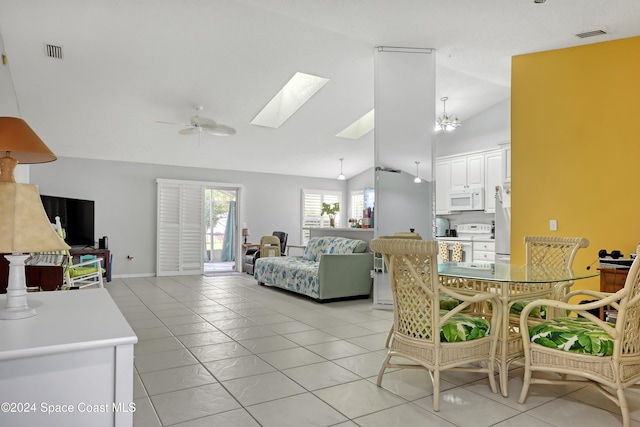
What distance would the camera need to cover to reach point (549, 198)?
445cm

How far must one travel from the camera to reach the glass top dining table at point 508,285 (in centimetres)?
248

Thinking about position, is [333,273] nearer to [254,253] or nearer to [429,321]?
[429,321]

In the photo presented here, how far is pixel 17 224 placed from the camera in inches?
51.3

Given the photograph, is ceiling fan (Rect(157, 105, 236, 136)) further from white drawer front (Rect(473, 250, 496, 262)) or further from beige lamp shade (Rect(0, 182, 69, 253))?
white drawer front (Rect(473, 250, 496, 262))

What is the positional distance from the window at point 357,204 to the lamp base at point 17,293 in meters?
8.93

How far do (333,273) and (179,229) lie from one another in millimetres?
4288

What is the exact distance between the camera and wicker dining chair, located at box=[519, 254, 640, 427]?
2.03m

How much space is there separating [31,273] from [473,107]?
22.3 feet

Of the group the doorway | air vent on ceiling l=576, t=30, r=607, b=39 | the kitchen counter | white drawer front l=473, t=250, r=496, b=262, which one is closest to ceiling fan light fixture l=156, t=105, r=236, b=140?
the kitchen counter

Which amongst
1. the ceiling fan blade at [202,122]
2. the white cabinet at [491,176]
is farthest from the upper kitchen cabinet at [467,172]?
the ceiling fan blade at [202,122]

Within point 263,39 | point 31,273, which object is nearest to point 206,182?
point 263,39

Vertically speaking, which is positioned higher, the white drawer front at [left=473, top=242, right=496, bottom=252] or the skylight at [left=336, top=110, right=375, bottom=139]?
the skylight at [left=336, top=110, right=375, bottom=139]

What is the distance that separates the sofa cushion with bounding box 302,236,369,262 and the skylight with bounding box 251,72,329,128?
220 centimetres

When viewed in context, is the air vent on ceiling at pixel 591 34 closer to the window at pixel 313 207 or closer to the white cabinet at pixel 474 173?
the white cabinet at pixel 474 173
